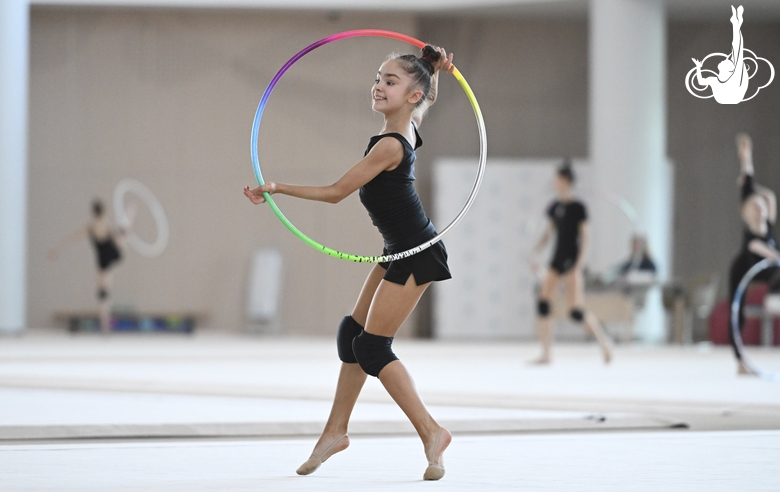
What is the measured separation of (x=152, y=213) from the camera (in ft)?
54.5

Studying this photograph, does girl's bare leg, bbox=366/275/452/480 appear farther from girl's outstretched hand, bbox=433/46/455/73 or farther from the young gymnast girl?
girl's outstretched hand, bbox=433/46/455/73

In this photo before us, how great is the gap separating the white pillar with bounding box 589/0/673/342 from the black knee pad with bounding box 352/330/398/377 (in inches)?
444

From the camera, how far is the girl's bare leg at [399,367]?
3.35 metres

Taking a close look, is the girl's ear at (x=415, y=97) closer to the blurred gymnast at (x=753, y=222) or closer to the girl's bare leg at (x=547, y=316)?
the blurred gymnast at (x=753, y=222)

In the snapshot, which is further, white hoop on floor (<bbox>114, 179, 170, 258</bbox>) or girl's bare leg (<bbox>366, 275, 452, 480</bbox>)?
white hoop on floor (<bbox>114, 179, 170, 258</bbox>)

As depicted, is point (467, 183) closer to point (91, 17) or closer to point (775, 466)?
point (91, 17)

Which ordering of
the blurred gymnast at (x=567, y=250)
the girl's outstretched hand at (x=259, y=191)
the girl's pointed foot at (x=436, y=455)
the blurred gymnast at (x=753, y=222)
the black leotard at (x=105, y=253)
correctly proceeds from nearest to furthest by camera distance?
the girl's outstretched hand at (x=259, y=191) < the girl's pointed foot at (x=436, y=455) < the blurred gymnast at (x=753, y=222) < the blurred gymnast at (x=567, y=250) < the black leotard at (x=105, y=253)

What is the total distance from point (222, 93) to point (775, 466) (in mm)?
14217

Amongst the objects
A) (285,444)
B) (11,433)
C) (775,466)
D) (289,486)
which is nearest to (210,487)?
(289,486)

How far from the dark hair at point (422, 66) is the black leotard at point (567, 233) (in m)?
5.67

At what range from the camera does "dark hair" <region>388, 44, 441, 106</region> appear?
3.44 meters

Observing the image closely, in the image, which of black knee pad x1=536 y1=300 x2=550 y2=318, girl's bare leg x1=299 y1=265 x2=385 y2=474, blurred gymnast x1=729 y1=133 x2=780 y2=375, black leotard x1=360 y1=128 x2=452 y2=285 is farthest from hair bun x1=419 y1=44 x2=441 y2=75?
black knee pad x1=536 y1=300 x2=550 y2=318

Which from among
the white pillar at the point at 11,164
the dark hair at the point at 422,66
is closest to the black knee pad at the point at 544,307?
the dark hair at the point at 422,66

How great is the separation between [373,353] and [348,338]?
0.19 metres
